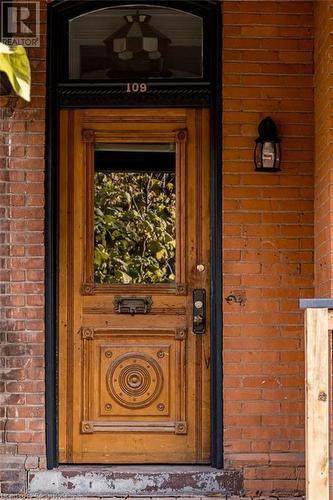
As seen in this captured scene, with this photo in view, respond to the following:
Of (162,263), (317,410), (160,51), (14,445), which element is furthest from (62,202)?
(317,410)

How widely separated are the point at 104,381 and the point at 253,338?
1.00 metres

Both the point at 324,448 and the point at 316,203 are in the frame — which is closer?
the point at 324,448

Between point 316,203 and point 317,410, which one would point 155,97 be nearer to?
point 316,203

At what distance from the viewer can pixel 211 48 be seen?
17.7 ft

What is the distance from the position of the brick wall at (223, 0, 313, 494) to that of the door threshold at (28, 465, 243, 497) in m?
0.13

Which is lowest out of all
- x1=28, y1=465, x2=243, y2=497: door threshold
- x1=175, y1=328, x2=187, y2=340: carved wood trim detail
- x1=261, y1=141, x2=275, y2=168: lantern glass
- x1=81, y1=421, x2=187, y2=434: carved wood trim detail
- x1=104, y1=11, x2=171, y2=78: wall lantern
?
x1=28, y1=465, x2=243, y2=497: door threshold

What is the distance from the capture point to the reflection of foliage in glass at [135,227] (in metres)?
5.37

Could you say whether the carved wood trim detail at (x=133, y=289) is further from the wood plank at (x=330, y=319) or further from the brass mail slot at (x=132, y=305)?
the wood plank at (x=330, y=319)

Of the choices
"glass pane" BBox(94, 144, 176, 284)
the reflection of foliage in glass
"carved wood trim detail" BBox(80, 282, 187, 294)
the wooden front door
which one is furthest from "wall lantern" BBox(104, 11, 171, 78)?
"carved wood trim detail" BBox(80, 282, 187, 294)

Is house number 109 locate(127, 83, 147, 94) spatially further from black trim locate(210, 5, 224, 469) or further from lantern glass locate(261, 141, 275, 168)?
lantern glass locate(261, 141, 275, 168)

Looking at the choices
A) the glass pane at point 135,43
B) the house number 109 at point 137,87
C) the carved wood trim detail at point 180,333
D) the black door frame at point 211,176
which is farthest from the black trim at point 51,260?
the carved wood trim detail at point 180,333

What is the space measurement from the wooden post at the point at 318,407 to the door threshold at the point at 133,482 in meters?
1.32

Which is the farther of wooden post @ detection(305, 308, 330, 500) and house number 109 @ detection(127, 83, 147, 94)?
house number 109 @ detection(127, 83, 147, 94)

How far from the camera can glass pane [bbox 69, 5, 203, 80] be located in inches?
215
